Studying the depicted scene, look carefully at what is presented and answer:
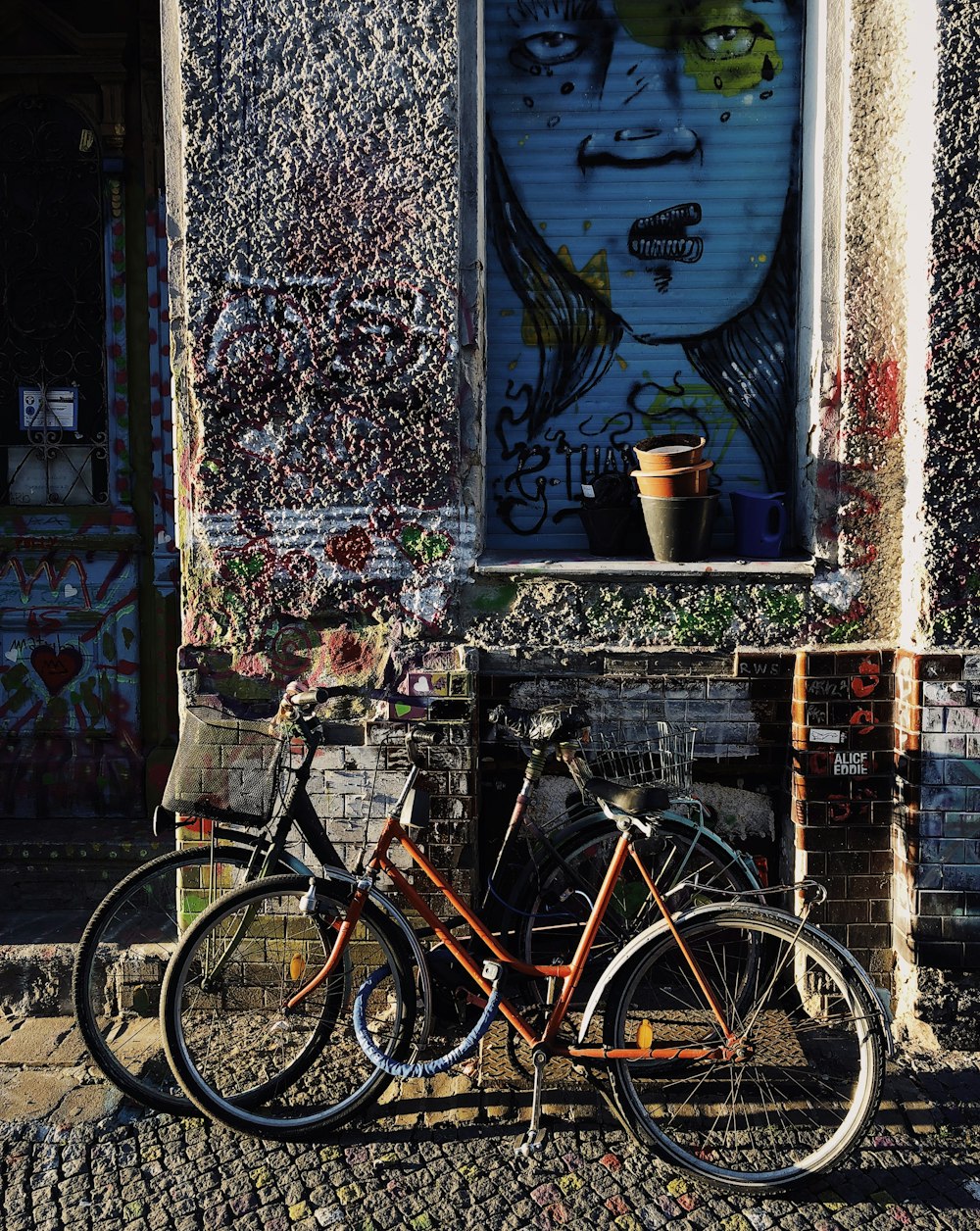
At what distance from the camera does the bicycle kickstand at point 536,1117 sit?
10.1ft

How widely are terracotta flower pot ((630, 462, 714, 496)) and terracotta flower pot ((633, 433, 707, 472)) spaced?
0.03 meters

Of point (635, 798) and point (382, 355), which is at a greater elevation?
point (382, 355)

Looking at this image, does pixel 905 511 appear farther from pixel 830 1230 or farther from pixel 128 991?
pixel 128 991

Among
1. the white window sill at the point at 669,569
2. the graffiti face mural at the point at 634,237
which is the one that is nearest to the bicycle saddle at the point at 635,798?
the white window sill at the point at 669,569

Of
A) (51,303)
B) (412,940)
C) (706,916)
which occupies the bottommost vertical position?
(412,940)

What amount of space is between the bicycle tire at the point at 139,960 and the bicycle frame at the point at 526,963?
0.33 metres

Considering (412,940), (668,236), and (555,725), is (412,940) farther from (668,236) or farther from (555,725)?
(668,236)

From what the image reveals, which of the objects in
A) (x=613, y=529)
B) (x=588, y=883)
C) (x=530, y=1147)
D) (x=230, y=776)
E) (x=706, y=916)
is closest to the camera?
(x=706, y=916)

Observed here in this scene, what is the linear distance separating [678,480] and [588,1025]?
1.96 metres

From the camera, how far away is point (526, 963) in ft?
10.8

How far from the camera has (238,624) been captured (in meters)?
3.94

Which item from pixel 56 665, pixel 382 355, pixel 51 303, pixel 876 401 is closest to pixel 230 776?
pixel 382 355

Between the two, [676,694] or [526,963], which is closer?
[526,963]

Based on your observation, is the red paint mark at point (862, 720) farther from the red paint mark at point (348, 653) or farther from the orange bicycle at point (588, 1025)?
the red paint mark at point (348, 653)
